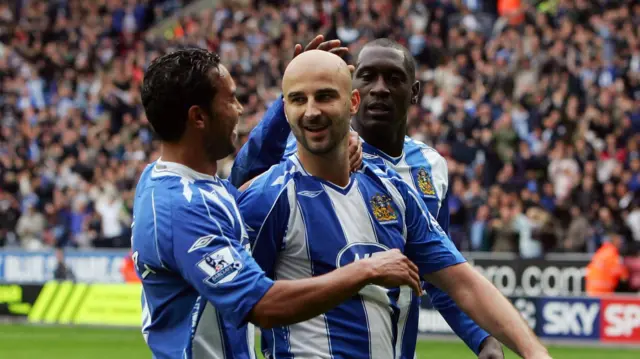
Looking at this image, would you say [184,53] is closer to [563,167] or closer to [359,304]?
[359,304]

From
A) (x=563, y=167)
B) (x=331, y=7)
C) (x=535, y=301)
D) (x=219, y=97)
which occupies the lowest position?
(x=535, y=301)

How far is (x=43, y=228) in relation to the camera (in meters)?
23.7

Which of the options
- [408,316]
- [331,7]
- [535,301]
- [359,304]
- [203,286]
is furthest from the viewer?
[331,7]

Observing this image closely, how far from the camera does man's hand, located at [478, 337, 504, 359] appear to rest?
544 cm

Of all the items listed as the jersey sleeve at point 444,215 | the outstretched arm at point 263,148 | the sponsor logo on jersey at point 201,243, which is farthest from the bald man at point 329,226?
the jersey sleeve at point 444,215

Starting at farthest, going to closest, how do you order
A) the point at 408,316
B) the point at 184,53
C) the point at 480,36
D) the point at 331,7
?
the point at 331,7
the point at 480,36
the point at 408,316
the point at 184,53

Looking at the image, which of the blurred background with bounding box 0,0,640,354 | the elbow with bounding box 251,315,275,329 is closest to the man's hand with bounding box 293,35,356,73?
the elbow with bounding box 251,315,275,329

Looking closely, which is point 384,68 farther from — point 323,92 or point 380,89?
point 323,92

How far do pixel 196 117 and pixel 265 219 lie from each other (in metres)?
0.51

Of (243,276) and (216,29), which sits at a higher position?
(216,29)

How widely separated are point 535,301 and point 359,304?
1274 centimetres

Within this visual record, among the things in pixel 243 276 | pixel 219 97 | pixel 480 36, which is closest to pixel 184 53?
pixel 219 97

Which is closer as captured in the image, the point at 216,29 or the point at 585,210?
the point at 585,210

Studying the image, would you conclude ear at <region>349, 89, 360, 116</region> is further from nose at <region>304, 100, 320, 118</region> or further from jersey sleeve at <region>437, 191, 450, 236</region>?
jersey sleeve at <region>437, 191, 450, 236</region>
